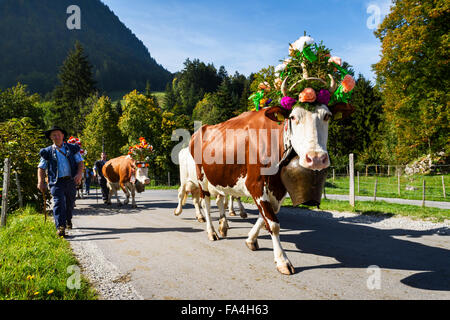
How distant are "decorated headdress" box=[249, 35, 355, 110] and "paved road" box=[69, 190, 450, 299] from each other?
2084 millimetres

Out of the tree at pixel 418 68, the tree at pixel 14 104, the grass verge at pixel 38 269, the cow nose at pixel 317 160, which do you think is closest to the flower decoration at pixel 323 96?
the cow nose at pixel 317 160

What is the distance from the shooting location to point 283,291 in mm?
2975

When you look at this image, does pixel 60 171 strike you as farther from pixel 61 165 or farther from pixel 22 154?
pixel 22 154

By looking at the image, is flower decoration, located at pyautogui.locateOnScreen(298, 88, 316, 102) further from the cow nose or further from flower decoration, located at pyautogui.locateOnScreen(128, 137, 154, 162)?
flower decoration, located at pyautogui.locateOnScreen(128, 137, 154, 162)

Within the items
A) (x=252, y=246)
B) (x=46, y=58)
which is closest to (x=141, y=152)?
(x=252, y=246)

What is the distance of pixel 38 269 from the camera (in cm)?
341

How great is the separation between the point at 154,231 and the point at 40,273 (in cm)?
274

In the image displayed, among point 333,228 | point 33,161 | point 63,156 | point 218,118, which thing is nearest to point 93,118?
point 218,118

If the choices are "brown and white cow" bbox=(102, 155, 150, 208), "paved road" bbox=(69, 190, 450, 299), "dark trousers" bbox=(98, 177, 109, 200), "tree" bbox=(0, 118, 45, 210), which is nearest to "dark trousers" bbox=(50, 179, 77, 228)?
"paved road" bbox=(69, 190, 450, 299)

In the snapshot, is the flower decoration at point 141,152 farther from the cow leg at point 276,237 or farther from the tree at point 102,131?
the tree at point 102,131

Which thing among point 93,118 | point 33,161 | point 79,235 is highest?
point 93,118

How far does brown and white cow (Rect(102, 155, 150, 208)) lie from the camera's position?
9.97 meters

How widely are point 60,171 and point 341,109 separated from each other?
5227 millimetres
